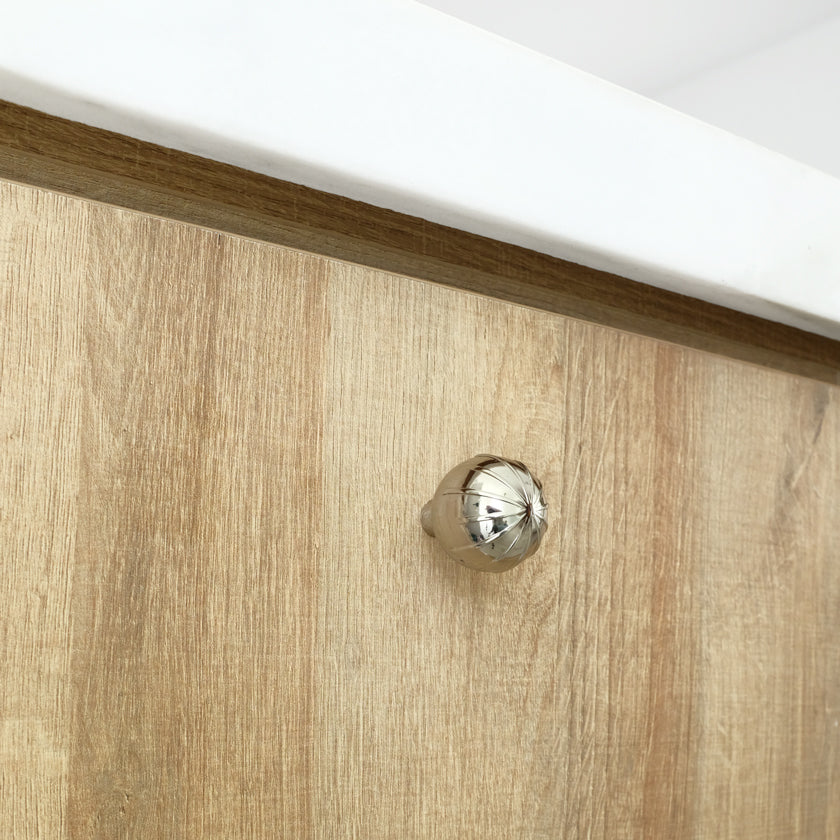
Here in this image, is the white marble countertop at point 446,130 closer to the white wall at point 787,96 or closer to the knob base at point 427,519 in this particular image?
the knob base at point 427,519

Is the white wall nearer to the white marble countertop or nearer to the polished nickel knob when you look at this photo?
the white marble countertop

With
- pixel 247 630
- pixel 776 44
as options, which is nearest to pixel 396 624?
pixel 247 630

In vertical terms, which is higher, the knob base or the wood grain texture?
the wood grain texture

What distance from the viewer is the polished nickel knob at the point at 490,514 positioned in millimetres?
296

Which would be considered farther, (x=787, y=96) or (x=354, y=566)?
(x=787, y=96)

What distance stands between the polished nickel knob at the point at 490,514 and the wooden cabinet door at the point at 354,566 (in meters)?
0.02

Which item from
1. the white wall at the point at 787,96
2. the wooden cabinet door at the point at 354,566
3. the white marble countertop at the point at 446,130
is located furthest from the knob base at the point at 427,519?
the white wall at the point at 787,96

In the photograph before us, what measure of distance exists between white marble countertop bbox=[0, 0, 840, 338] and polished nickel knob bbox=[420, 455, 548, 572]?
0.36ft

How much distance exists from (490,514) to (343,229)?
0.13 m

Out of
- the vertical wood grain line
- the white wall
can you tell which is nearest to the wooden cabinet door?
the vertical wood grain line

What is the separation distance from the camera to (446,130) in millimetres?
342

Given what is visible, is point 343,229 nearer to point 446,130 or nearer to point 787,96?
point 446,130

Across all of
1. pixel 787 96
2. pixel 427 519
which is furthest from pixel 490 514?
pixel 787 96

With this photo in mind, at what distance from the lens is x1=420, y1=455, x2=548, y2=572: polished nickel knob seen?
0.30 metres
